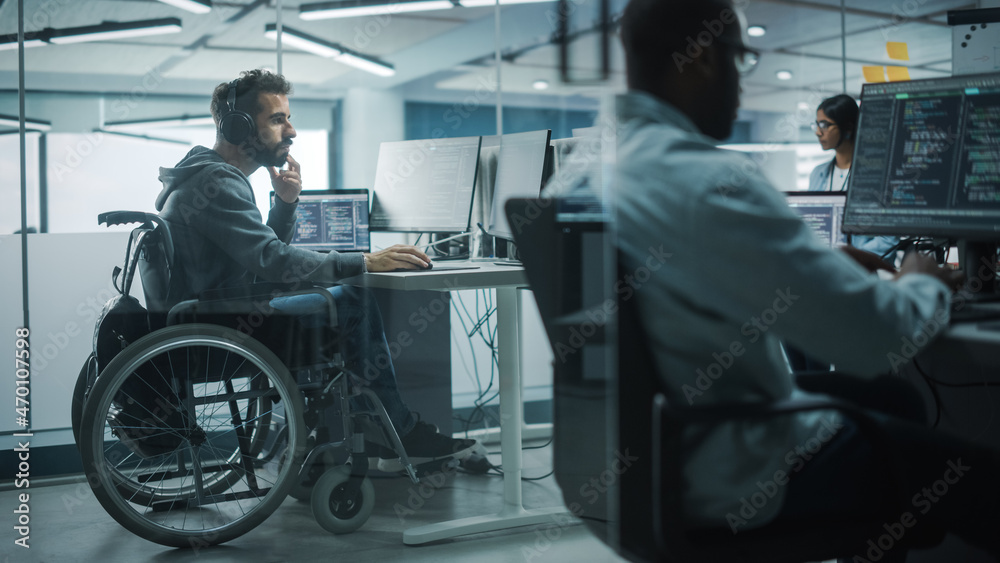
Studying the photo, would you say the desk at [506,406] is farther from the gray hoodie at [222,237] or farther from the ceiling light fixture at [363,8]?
the ceiling light fixture at [363,8]

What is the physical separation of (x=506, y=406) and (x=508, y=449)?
0.44ft

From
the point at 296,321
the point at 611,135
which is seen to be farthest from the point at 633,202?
the point at 296,321

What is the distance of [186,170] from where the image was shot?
2.21 meters

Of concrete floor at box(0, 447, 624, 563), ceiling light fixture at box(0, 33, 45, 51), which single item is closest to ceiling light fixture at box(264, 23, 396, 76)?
ceiling light fixture at box(0, 33, 45, 51)

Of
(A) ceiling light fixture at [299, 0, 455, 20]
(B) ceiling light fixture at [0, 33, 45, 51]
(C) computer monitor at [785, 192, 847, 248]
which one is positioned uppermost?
(A) ceiling light fixture at [299, 0, 455, 20]

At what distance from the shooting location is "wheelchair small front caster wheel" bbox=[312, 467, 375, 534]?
225 centimetres

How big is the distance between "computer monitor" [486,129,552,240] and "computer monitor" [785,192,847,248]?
0.70 metres

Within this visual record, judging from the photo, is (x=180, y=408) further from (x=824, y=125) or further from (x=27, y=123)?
(x=824, y=125)

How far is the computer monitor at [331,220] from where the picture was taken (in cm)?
287

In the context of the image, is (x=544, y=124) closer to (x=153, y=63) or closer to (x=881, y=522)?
(x=153, y=63)

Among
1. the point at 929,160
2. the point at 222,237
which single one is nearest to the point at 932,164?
the point at 929,160

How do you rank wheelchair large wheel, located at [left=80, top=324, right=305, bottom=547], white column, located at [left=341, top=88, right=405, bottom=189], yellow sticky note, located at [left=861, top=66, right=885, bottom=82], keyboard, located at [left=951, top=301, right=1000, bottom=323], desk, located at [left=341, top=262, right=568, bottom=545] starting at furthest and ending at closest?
yellow sticky note, located at [left=861, top=66, right=885, bottom=82] < white column, located at [left=341, top=88, right=405, bottom=189] < desk, located at [left=341, top=262, right=568, bottom=545] < wheelchair large wheel, located at [left=80, top=324, right=305, bottom=547] < keyboard, located at [left=951, top=301, right=1000, bottom=323]

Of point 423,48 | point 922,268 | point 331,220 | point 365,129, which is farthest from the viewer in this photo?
point 423,48

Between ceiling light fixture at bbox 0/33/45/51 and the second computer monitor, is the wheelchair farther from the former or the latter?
the second computer monitor
